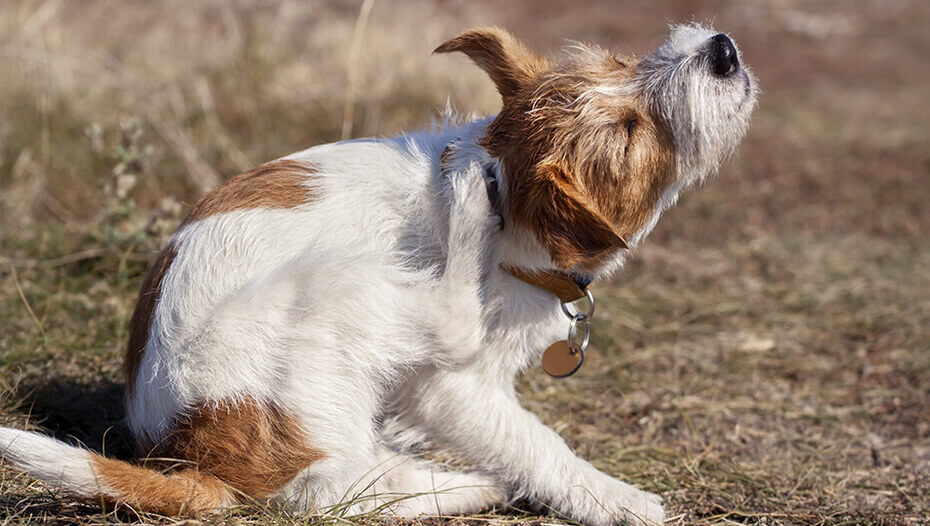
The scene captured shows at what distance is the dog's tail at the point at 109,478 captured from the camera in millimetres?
2139

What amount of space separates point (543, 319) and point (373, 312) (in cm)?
61

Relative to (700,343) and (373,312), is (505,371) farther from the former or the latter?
(700,343)

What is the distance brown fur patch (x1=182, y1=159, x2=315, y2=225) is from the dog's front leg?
2.39 ft

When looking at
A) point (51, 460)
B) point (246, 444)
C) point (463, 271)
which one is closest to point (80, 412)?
point (51, 460)

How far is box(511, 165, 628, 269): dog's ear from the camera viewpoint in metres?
2.30

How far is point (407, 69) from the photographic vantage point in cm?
716

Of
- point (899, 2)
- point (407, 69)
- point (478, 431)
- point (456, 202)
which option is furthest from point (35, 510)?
point (899, 2)

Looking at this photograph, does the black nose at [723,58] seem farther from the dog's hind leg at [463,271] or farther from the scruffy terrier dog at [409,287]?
the dog's hind leg at [463,271]

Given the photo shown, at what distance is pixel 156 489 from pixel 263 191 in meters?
0.95

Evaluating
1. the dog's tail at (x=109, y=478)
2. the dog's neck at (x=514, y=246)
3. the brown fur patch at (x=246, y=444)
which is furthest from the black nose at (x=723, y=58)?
the dog's tail at (x=109, y=478)

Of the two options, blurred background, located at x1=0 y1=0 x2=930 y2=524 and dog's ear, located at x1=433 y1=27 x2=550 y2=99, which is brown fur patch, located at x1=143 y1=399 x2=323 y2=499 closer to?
blurred background, located at x1=0 y1=0 x2=930 y2=524

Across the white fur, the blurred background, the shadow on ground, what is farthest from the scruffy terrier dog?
the shadow on ground

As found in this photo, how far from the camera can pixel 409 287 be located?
8.16 feet

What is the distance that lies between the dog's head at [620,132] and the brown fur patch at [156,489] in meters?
1.23
